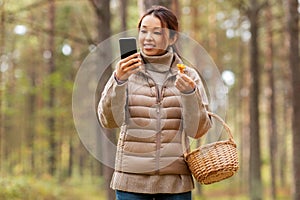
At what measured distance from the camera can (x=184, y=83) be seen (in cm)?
271

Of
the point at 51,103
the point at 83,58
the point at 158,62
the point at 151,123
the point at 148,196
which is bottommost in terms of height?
the point at 148,196

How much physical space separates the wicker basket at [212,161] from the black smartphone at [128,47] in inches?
24.7

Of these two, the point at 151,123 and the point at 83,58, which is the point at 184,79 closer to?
the point at 151,123

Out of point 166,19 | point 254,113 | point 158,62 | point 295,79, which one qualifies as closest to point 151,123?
point 158,62

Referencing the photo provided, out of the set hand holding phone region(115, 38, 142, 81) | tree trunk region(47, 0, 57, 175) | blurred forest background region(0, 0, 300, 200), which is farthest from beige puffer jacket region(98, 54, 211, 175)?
tree trunk region(47, 0, 57, 175)

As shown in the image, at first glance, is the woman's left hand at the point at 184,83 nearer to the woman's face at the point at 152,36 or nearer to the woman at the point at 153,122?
the woman at the point at 153,122

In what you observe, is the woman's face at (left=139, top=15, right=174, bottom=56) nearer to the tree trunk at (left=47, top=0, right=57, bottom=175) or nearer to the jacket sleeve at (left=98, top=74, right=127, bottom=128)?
the jacket sleeve at (left=98, top=74, right=127, bottom=128)

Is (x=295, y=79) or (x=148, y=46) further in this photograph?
(x=295, y=79)

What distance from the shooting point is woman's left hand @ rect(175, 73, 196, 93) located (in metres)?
2.71

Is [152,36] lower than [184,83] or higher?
higher

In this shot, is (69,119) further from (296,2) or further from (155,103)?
(155,103)

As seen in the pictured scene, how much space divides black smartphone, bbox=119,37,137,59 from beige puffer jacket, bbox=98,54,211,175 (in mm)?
146

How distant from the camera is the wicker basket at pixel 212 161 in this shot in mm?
2844

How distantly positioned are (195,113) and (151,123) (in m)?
0.24
